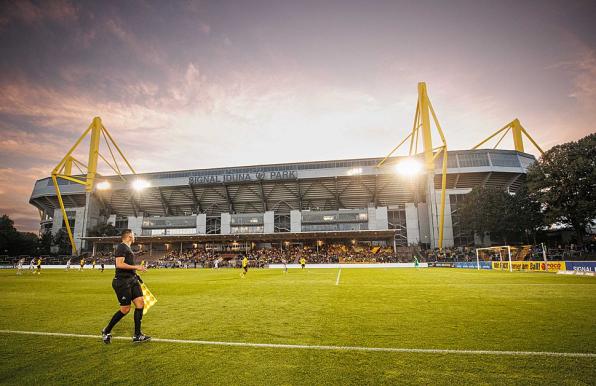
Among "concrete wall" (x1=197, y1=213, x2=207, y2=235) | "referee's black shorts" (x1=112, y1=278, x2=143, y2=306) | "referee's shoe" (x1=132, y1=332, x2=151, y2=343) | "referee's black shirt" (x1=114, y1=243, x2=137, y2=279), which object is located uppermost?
"concrete wall" (x1=197, y1=213, x2=207, y2=235)

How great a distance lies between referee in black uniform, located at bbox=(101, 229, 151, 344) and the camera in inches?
235

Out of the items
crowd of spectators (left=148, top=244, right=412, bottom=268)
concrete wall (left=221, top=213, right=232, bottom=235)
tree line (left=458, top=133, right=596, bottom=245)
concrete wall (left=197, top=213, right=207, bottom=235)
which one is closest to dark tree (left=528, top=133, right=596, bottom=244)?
tree line (left=458, top=133, right=596, bottom=245)

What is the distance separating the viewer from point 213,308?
9734mm

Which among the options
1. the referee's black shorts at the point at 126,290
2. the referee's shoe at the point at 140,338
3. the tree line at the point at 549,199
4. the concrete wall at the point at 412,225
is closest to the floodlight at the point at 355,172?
the concrete wall at the point at 412,225

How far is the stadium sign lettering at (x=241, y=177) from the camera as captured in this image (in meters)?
62.4

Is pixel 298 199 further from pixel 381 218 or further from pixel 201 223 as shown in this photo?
pixel 201 223

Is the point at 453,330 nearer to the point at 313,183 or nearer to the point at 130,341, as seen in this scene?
the point at 130,341

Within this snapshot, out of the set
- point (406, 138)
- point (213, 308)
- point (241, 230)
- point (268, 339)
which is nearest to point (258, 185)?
point (241, 230)

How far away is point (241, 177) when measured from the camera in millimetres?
64062

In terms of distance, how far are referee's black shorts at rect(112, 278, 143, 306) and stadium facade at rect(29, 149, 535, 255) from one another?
167 ft

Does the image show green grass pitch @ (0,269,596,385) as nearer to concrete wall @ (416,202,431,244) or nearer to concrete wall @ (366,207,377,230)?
concrete wall @ (366,207,377,230)

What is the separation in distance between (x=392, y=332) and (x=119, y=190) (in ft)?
252

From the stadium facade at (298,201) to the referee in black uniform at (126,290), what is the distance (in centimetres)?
5096

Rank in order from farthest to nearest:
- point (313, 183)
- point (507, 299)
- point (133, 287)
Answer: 1. point (313, 183)
2. point (507, 299)
3. point (133, 287)
